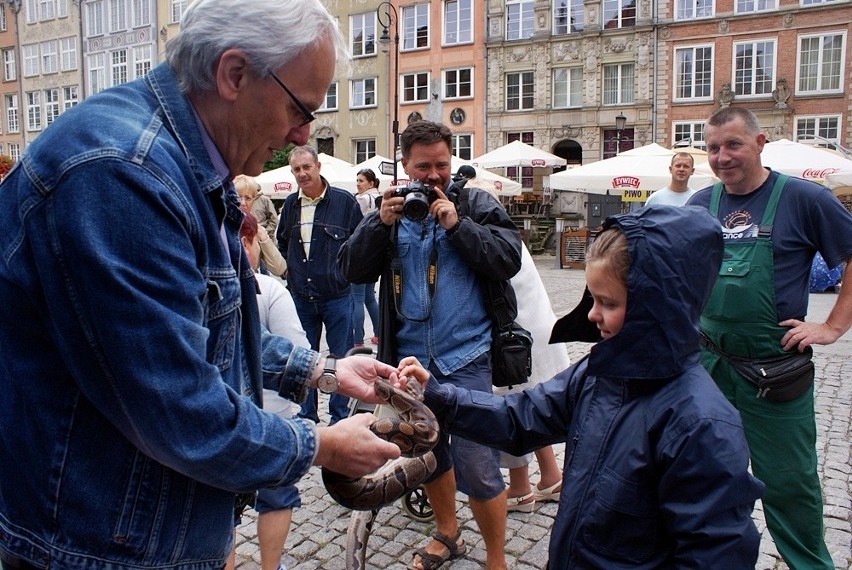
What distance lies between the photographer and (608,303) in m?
2.23

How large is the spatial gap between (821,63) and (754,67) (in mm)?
2512

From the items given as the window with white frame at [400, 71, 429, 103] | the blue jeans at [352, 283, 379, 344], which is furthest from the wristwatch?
the window with white frame at [400, 71, 429, 103]

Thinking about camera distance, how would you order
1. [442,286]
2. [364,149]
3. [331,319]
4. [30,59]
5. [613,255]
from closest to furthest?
[613,255] < [442,286] < [331,319] < [364,149] < [30,59]

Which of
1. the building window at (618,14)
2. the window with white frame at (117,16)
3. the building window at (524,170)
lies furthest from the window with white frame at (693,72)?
the window with white frame at (117,16)

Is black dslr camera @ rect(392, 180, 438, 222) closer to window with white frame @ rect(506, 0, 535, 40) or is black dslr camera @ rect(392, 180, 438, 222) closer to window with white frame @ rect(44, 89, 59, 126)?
window with white frame @ rect(506, 0, 535, 40)

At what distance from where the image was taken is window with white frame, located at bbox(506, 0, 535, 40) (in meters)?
34.4

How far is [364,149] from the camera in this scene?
3925 cm

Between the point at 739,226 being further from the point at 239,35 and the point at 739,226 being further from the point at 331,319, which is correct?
the point at 331,319

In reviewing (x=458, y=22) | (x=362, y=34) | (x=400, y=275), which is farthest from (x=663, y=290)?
(x=362, y=34)

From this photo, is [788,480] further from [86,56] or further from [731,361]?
[86,56]

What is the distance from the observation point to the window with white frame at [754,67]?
3038 centimetres

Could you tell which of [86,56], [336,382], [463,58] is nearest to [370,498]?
[336,382]

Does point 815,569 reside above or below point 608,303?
below

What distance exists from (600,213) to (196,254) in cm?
3190
